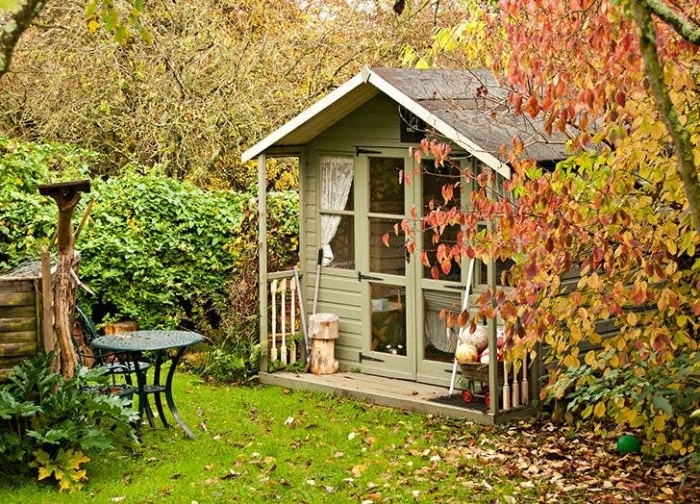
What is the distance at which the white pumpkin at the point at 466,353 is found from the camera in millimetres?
9773

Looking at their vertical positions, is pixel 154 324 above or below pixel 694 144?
below

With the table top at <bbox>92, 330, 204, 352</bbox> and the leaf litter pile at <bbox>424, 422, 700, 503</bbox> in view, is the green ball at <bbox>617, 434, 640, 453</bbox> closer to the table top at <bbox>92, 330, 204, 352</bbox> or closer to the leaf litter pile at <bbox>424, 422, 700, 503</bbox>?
the leaf litter pile at <bbox>424, 422, 700, 503</bbox>

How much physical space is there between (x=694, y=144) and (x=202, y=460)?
4.19 m

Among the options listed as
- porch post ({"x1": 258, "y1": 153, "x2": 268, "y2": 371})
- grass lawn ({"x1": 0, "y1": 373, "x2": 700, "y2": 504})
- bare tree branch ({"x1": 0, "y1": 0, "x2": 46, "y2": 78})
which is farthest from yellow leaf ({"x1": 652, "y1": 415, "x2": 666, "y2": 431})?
bare tree branch ({"x1": 0, "y1": 0, "x2": 46, "y2": 78})

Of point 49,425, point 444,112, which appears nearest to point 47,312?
point 49,425

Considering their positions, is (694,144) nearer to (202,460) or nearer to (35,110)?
(202,460)

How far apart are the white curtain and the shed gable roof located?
1.19 ft

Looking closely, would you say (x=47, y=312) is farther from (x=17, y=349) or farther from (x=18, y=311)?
(x=17, y=349)

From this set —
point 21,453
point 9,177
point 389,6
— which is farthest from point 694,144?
point 389,6

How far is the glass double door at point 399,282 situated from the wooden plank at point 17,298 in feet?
12.1

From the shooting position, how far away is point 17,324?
765 cm

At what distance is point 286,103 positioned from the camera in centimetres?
1523

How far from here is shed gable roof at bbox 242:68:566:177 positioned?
916cm

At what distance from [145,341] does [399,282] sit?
2979 millimetres
